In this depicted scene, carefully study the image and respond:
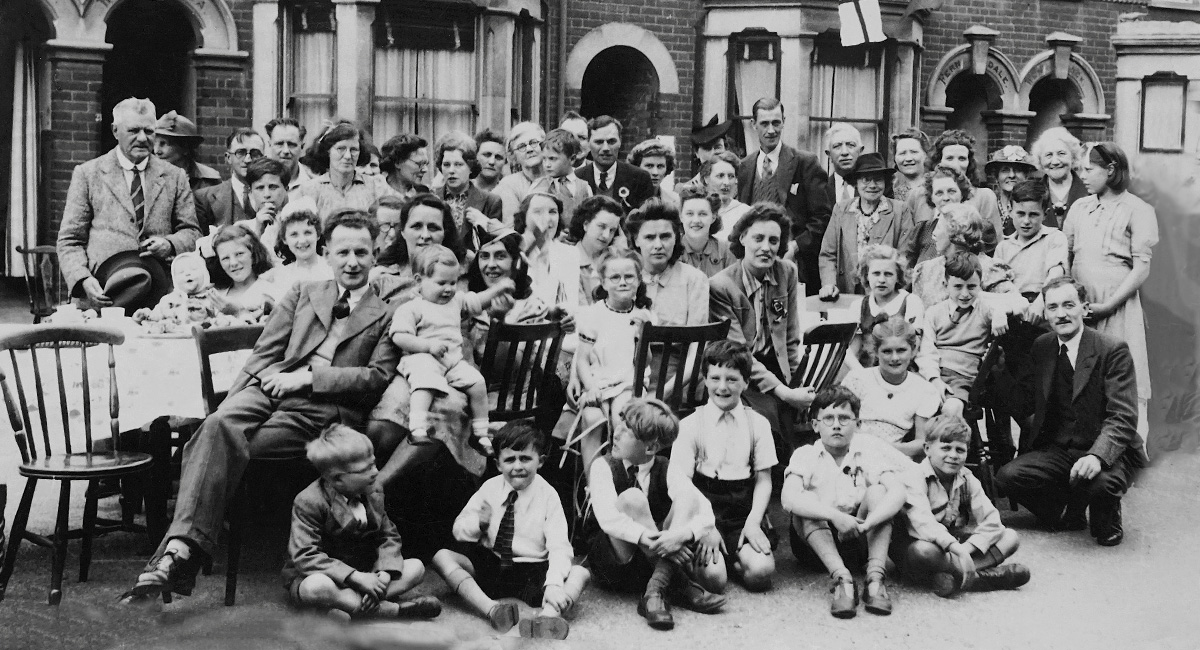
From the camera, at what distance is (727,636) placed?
466 centimetres

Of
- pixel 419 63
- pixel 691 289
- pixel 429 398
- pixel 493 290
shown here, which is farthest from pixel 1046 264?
pixel 419 63

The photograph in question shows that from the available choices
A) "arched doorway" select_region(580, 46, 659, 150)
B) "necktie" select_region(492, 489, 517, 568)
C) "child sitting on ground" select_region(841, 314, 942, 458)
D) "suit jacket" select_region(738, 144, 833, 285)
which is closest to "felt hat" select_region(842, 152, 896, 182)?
"suit jacket" select_region(738, 144, 833, 285)

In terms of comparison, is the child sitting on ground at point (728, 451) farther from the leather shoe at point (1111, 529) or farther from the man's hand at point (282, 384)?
the leather shoe at point (1111, 529)

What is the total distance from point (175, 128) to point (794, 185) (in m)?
4.51

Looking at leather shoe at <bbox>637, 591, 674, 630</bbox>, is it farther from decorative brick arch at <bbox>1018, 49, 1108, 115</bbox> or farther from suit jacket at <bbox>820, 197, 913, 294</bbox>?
decorative brick arch at <bbox>1018, 49, 1108, 115</bbox>

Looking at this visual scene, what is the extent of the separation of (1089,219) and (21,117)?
30.0 feet

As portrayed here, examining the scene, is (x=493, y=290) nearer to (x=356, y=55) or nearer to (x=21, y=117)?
(x=356, y=55)

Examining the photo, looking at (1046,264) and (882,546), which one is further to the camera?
(1046,264)

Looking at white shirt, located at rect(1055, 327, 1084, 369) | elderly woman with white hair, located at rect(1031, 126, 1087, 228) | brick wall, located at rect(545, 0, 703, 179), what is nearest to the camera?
white shirt, located at rect(1055, 327, 1084, 369)

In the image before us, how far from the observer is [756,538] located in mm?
5180

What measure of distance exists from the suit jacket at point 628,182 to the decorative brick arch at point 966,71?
24.8 ft

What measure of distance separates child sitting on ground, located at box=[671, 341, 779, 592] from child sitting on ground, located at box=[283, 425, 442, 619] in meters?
1.22

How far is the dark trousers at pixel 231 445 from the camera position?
185 inches

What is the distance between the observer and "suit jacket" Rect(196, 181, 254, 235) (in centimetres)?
763
